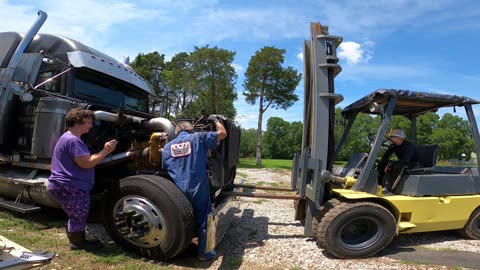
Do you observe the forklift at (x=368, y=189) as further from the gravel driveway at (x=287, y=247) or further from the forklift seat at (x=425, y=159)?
the gravel driveway at (x=287, y=247)

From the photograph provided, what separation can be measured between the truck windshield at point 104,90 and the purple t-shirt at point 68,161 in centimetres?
183

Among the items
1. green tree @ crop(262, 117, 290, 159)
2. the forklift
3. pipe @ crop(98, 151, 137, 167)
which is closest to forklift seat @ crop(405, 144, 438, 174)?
the forklift

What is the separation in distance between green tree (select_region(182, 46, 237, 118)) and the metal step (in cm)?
1729

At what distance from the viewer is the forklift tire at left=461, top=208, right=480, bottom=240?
5.66m

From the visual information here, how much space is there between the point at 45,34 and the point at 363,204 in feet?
18.7

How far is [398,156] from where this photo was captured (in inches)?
232

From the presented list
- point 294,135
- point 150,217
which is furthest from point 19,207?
point 294,135

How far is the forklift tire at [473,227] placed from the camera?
223 inches

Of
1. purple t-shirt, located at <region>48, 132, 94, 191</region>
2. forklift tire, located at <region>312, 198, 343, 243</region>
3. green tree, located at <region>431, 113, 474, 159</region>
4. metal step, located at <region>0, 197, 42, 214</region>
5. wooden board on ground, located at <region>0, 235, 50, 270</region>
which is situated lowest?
metal step, located at <region>0, 197, 42, 214</region>

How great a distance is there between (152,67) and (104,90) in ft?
78.0

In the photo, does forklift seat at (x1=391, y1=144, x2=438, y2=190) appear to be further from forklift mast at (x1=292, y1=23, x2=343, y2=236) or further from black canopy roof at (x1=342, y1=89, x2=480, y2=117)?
forklift mast at (x1=292, y1=23, x2=343, y2=236)

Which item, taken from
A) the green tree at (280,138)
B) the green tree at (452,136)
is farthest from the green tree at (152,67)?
the green tree at (280,138)

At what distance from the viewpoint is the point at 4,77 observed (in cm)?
575

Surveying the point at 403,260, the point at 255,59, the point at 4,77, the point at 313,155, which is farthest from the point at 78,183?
the point at 255,59
